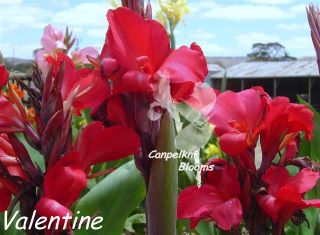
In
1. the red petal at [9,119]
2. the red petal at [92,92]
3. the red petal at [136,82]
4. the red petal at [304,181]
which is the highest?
the red petal at [136,82]

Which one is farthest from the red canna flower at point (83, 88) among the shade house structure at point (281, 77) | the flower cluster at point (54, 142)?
the shade house structure at point (281, 77)

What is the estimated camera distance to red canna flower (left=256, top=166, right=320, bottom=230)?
1.45ft

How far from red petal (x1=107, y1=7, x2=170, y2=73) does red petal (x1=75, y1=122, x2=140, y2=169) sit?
0.17 feet

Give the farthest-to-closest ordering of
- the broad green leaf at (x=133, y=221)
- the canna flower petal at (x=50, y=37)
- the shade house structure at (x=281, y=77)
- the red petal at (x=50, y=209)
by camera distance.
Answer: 1. the shade house structure at (x=281, y=77)
2. the canna flower petal at (x=50, y=37)
3. the broad green leaf at (x=133, y=221)
4. the red petal at (x=50, y=209)

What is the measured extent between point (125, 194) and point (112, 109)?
273mm

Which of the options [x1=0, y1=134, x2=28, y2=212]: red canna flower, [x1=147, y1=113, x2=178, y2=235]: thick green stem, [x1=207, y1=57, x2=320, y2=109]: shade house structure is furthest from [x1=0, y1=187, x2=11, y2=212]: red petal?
[x1=207, y1=57, x2=320, y2=109]: shade house structure

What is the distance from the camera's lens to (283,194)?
45 centimetres

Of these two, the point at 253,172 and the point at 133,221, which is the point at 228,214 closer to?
the point at 253,172

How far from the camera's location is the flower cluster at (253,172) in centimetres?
45

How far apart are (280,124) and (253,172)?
2.1 inches

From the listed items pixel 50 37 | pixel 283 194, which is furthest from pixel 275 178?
pixel 50 37

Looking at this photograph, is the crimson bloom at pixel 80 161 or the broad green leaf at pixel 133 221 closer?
the crimson bloom at pixel 80 161

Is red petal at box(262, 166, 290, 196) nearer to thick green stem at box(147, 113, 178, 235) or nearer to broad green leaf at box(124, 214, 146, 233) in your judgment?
thick green stem at box(147, 113, 178, 235)

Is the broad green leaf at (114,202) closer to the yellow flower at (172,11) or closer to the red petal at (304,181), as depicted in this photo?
the red petal at (304,181)
